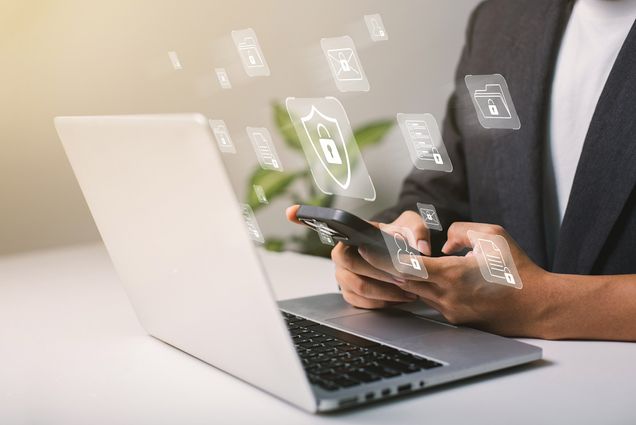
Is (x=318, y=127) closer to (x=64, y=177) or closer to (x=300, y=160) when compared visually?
(x=300, y=160)

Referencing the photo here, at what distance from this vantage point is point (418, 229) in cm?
123

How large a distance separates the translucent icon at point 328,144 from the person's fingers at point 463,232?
153 millimetres

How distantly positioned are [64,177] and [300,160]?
0.88 meters

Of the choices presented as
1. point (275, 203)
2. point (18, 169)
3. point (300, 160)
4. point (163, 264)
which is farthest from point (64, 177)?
point (163, 264)

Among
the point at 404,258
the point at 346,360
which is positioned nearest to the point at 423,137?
the point at 404,258

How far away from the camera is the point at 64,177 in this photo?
7.97 ft

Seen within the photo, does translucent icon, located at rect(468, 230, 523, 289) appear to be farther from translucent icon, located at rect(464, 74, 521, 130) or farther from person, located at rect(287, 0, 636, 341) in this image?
translucent icon, located at rect(464, 74, 521, 130)

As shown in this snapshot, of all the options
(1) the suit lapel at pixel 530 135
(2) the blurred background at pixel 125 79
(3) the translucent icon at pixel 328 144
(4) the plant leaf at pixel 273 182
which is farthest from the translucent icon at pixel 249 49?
(2) the blurred background at pixel 125 79

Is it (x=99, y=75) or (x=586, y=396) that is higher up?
(x=99, y=75)

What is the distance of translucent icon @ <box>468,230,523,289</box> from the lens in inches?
39.8

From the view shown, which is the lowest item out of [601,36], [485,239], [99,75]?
[485,239]

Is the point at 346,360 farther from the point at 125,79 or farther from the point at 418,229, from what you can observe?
the point at 125,79

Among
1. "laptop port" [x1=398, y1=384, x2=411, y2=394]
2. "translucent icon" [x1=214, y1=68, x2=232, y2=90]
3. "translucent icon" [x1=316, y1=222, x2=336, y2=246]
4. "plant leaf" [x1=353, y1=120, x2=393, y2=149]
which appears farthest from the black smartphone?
"translucent icon" [x1=214, y1=68, x2=232, y2=90]

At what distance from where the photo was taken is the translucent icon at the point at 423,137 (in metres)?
0.90
